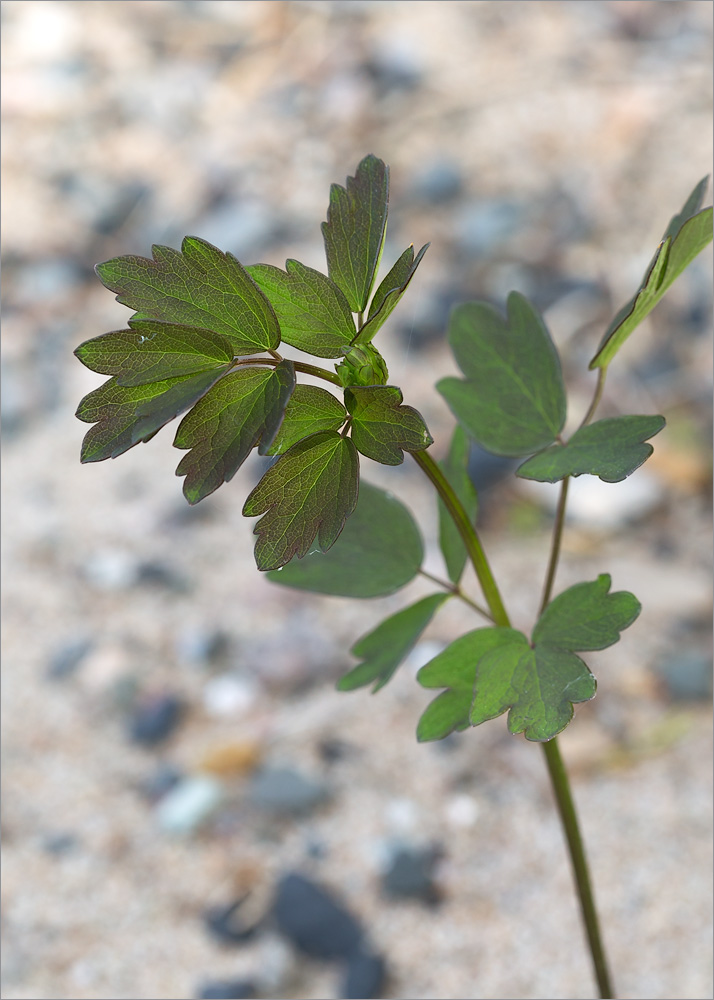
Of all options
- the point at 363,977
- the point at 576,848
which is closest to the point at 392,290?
the point at 576,848

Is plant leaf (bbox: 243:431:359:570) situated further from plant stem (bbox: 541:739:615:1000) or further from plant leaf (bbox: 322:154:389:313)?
plant stem (bbox: 541:739:615:1000)

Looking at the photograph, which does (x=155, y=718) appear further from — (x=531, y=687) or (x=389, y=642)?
(x=531, y=687)

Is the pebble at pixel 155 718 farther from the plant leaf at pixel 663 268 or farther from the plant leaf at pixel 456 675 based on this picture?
the plant leaf at pixel 663 268

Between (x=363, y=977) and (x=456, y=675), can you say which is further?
(x=363, y=977)

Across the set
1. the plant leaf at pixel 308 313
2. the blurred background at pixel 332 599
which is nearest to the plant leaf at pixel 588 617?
the plant leaf at pixel 308 313

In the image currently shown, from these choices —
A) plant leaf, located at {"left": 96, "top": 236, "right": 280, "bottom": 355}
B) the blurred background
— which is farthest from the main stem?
the blurred background
